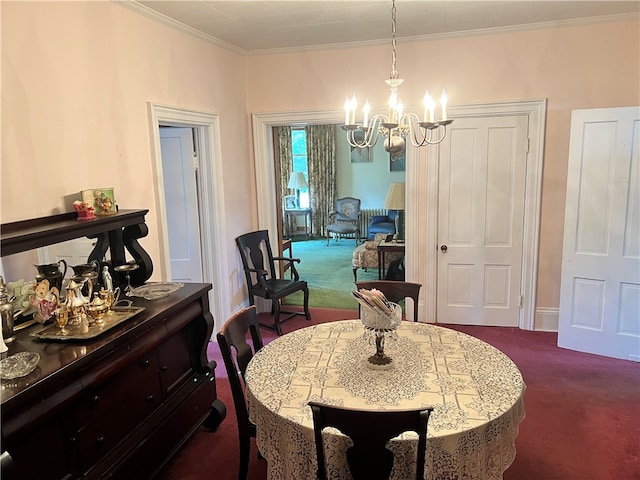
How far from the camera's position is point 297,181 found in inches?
366

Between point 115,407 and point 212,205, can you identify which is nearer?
point 115,407

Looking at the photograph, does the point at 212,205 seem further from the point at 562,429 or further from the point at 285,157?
the point at 285,157

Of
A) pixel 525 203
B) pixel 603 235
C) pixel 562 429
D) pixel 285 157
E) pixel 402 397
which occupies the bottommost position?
pixel 562 429

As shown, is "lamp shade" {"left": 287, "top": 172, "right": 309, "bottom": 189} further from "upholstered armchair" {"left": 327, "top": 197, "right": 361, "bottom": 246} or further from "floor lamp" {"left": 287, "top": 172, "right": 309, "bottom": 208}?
"upholstered armchair" {"left": 327, "top": 197, "right": 361, "bottom": 246}

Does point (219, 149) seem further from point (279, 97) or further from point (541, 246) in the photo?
point (541, 246)

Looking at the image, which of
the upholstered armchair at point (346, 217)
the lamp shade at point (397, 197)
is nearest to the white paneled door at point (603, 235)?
the lamp shade at point (397, 197)

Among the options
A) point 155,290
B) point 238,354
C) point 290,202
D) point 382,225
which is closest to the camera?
→ point 238,354

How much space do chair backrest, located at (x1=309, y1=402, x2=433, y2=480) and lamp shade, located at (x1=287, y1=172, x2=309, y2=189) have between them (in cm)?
789

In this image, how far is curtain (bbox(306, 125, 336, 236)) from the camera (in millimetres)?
Result: 9352

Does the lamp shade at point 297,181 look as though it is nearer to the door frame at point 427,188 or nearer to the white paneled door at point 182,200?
the door frame at point 427,188

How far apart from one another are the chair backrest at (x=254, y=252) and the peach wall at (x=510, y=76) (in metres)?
1.28

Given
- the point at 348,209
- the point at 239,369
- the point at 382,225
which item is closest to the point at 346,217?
the point at 348,209

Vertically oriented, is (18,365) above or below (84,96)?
below

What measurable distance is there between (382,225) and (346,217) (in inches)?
43.4
